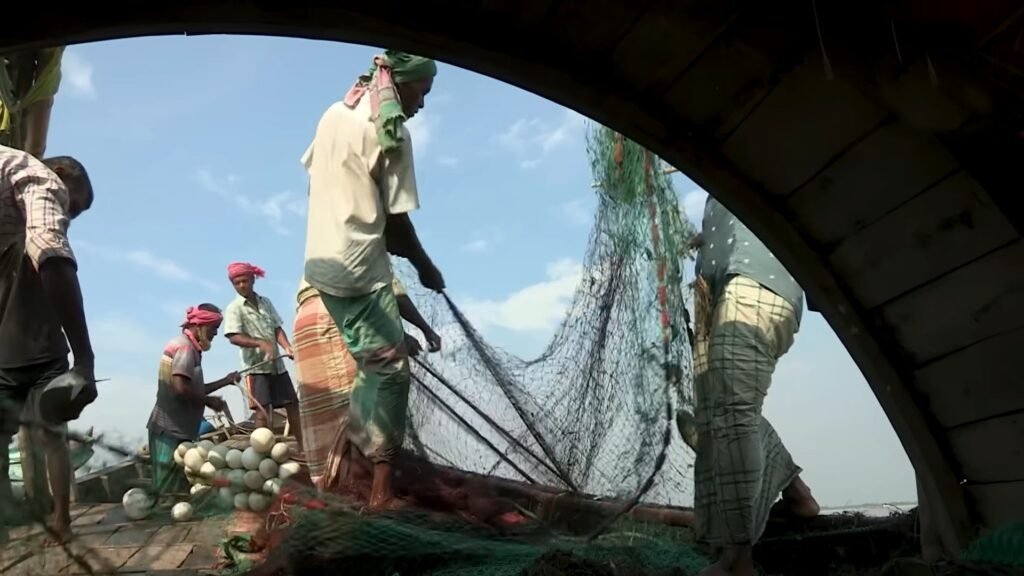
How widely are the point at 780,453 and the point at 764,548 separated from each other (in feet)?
1.12

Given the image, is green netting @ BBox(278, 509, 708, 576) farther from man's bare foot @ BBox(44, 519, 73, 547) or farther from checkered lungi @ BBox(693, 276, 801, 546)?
man's bare foot @ BBox(44, 519, 73, 547)

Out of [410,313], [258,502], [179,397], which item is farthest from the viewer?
[179,397]

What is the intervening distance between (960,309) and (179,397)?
15.8 feet

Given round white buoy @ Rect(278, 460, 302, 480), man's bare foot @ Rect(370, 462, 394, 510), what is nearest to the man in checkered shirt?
round white buoy @ Rect(278, 460, 302, 480)

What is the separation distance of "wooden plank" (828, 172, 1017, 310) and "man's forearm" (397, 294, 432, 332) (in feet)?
7.13

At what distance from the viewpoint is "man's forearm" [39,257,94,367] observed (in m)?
3.20

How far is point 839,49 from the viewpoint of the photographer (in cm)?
170

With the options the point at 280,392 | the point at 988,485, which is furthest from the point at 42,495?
the point at 280,392

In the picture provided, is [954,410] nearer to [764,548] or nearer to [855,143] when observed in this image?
[855,143]

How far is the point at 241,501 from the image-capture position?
306 centimetres

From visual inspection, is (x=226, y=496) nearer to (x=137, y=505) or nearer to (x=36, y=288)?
(x=137, y=505)

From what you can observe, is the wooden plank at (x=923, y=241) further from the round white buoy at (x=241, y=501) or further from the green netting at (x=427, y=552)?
the round white buoy at (x=241, y=501)

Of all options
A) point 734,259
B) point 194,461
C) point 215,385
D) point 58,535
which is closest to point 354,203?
point 194,461

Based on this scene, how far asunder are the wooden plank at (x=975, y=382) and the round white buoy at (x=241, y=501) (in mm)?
2177
